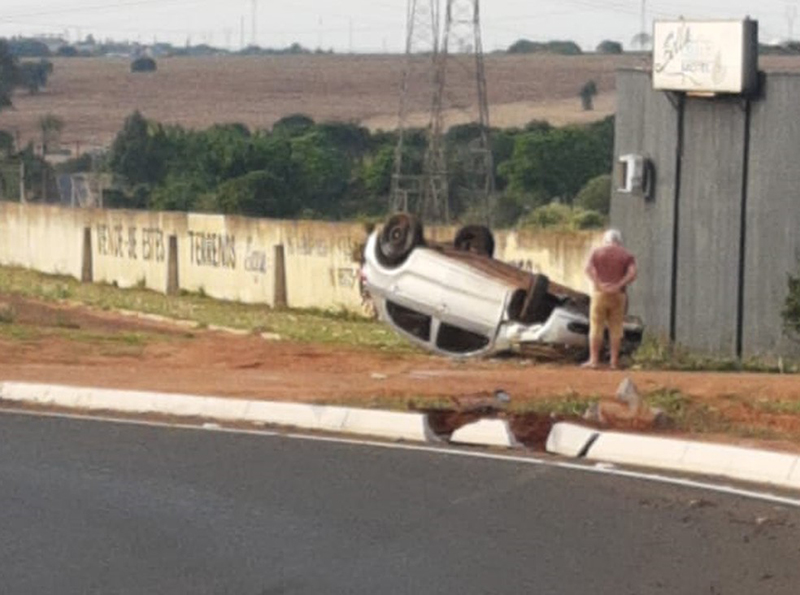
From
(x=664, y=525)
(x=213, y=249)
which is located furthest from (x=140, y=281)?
(x=664, y=525)

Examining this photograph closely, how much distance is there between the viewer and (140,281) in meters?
42.0

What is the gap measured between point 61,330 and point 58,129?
2952 inches

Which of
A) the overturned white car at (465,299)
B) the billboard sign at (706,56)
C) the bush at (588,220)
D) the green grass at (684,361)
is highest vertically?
the billboard sign at (706,56)

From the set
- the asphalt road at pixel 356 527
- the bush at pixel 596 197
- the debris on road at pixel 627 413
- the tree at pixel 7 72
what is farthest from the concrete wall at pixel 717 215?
the tree at pixel 7 72

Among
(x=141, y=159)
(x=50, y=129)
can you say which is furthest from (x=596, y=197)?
(x=50, y=129)

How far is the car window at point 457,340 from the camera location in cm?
2386

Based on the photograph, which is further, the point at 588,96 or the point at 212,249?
Result: the point at 588,96

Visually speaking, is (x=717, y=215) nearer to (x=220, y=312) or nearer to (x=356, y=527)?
(x=220, y=312)

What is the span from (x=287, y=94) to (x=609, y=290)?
119 meters

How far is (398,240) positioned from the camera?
80.8 ft

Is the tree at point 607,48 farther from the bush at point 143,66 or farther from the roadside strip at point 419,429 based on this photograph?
the roadside strip at point 419,429

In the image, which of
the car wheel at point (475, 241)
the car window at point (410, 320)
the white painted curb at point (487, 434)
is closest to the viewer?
the white painted curb at point (487, 434)

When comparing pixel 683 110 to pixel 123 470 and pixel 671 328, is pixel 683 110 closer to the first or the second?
pixel 671 328

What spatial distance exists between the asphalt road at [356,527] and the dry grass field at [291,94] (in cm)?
8517
